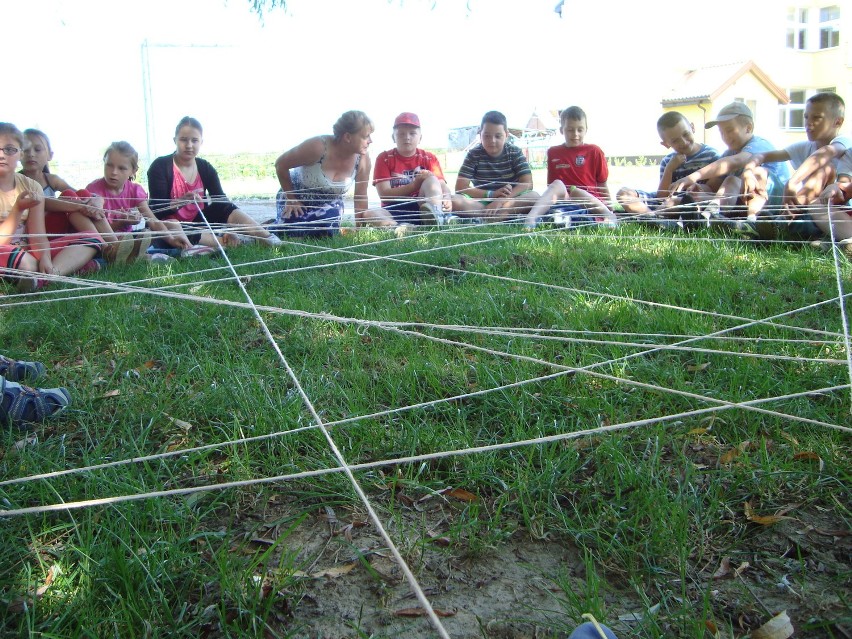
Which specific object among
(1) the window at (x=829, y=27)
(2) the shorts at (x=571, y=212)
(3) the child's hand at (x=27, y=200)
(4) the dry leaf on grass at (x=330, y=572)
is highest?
(1) the window at (x=829, y=27)

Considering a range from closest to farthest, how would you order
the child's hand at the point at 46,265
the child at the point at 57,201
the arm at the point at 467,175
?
the child's hand at the point at 46,265
the child at the point at 57,201
the arm at the point at 467,175

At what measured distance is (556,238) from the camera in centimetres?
345

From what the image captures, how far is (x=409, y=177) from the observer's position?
4852 millimetres

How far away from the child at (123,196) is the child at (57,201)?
A: 14 centimetres

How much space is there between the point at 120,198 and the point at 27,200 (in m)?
0.77

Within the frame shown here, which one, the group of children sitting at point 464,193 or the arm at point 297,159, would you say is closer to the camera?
the group of children sitting at point 464,193

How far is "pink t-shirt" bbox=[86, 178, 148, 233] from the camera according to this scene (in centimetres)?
375

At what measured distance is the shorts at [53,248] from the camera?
295 cm

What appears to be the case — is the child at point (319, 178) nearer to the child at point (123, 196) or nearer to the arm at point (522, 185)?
the child at point (123, 196)

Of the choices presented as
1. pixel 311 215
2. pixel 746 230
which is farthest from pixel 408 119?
pixel 746 230

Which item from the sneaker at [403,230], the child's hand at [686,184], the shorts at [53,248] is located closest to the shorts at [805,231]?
the child's hand at [686,184]

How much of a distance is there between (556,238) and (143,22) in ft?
22.9

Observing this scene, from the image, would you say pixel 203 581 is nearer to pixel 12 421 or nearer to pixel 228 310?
pixel 12 421

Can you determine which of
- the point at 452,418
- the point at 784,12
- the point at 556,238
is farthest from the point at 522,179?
the point at 784,12
